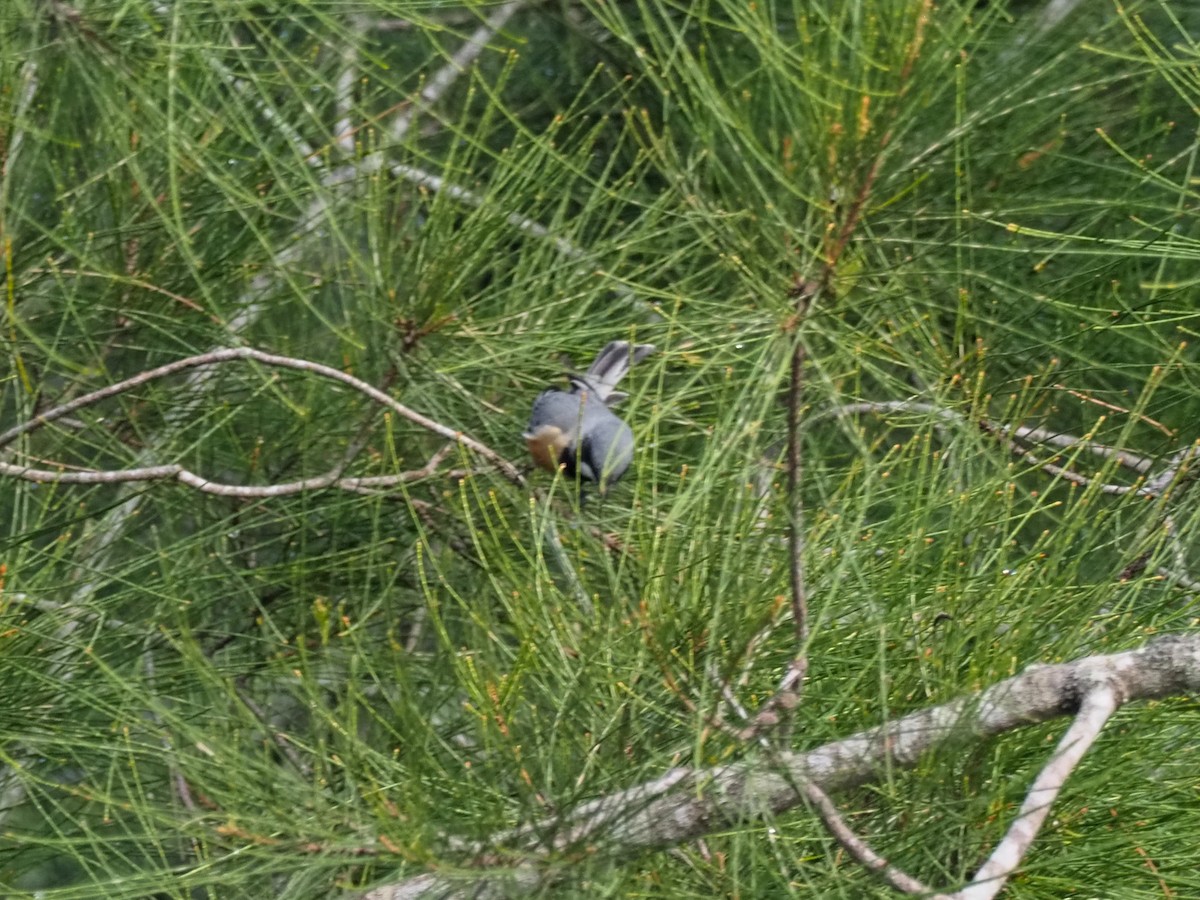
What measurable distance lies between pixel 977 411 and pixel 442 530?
682 mm

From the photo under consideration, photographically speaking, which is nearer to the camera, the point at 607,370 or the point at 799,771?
the point at 799,771

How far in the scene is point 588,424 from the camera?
5.03 feet

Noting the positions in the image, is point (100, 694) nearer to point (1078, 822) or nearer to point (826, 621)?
point (826, 621)

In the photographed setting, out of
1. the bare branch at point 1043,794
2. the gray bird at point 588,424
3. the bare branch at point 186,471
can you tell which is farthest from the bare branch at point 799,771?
the gray bird at point 588,424

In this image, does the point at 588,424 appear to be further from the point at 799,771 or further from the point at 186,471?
the point at 799,771

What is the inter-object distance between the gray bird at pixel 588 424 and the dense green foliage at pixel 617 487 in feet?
0.14

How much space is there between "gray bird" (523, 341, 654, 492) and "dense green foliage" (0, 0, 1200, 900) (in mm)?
42

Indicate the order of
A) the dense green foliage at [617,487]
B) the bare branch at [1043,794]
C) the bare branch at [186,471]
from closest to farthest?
the bare branch at [1043,794] < the dense green foliage at [617,487] < the bare branch at [186,471]

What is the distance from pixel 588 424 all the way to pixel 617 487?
84mm

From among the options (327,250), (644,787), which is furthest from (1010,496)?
(327,250)

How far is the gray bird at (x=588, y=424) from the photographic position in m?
1.47

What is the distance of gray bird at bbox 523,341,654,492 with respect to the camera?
1.47m

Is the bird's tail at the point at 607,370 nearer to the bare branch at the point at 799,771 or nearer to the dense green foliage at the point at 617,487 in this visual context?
the dense green foliage at the point at 617,487

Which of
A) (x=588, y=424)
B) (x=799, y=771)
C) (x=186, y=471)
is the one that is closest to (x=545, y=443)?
(x=588, y=424)
